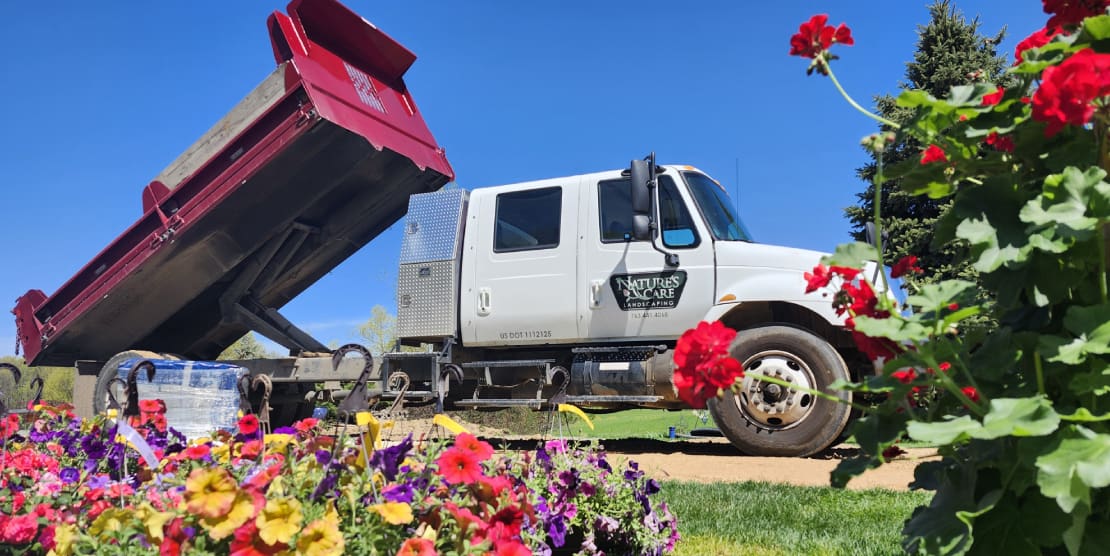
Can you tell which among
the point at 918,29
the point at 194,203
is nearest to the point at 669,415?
the point at 918,29

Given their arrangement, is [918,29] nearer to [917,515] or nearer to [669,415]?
[669,415]

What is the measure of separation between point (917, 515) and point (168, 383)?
663 cm

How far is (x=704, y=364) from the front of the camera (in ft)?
4.94

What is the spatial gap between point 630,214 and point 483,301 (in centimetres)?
156

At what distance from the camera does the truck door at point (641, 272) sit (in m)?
Answer: 6.37

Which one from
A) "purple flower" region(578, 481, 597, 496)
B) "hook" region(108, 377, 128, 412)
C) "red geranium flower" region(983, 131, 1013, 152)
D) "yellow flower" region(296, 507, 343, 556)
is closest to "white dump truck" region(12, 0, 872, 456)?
"hook" region(108, 377, 128, 412)

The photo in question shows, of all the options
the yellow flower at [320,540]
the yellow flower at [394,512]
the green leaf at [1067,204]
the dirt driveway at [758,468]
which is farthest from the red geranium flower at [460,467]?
the dirt driveway at [758,468]

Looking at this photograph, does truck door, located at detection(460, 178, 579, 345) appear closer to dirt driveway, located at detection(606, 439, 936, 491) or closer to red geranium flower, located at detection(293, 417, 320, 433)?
dirt driveway, located at detection(606, 439, 936, 491)

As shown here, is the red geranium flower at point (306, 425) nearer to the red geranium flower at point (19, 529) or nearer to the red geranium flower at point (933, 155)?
the red geranium flower at point (19, 529)

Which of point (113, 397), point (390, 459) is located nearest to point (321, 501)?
point (390, 459)

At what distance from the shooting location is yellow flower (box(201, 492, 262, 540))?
4.59 ft

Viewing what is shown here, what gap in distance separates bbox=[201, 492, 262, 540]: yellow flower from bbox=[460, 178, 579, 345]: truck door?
5.23m

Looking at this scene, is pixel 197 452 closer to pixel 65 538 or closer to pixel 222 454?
pixel 222 454

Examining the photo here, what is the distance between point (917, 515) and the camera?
55.7 inches
